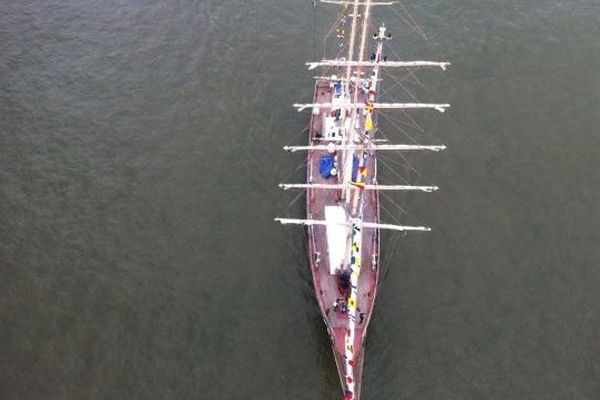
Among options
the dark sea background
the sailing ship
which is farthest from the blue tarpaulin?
the dark sea background

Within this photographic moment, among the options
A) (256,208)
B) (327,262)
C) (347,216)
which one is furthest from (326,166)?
(327,262)

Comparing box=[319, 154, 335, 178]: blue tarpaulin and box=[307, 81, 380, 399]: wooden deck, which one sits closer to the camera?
box=[307, 81, 380, 399]: wooden deck

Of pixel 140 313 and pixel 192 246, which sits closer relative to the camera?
pixel 140 313

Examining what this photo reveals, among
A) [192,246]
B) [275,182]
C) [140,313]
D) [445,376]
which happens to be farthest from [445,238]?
[140,313]

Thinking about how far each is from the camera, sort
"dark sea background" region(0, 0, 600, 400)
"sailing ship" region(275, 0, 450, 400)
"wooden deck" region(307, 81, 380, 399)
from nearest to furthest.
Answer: "sailing ship" region(275, 0, 450, 400), "wooden deck" region(307, 81, 380, 399), "dark sea background" region(0, 0, 600, 400)

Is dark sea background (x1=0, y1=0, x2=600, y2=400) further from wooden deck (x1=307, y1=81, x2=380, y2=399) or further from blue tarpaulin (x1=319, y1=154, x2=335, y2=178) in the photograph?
blue tarpaulin (x1=319, y1=154, x2=335, y2=178)

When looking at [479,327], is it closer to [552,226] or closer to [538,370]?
[538,370]
